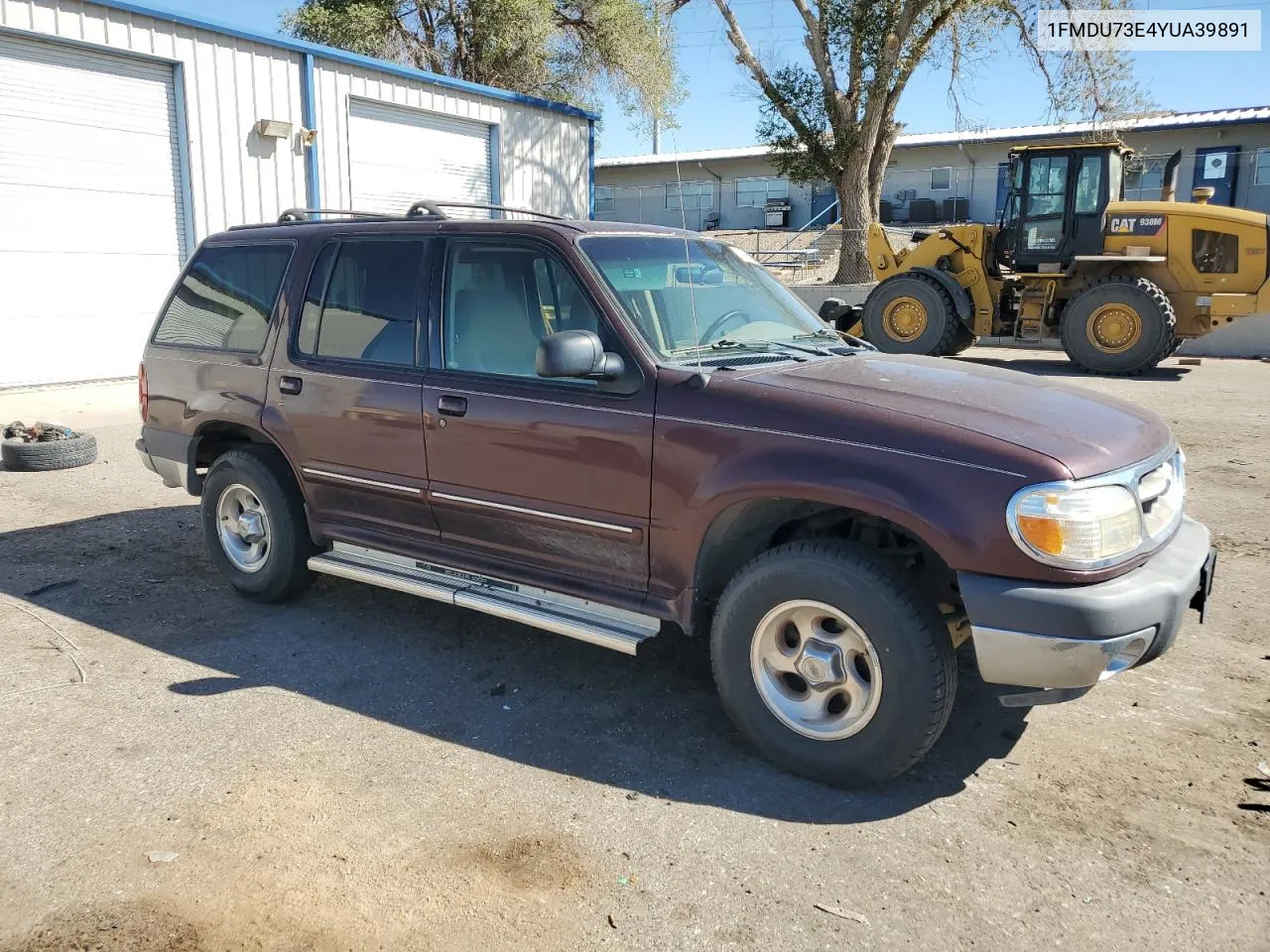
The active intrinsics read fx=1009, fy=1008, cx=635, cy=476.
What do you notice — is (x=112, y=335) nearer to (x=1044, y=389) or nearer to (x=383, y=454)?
(x=383, y=454)

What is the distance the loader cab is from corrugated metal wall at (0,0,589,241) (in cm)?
937

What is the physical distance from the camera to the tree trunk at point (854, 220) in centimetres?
2211

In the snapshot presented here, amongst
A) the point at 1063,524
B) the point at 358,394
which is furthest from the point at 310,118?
the point at 1063,524

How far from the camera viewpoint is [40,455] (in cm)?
838

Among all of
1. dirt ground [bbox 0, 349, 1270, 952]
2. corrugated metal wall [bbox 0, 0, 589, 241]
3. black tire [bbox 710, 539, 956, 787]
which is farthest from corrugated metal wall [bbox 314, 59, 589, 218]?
black tire [bbox 710, 539, 956, 787]

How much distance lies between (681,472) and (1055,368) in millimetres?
13886

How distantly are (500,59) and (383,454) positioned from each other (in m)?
23.4

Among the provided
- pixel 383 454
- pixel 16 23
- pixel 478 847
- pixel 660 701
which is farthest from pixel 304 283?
pixel 16 23

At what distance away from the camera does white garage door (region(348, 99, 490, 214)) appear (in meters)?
16.1

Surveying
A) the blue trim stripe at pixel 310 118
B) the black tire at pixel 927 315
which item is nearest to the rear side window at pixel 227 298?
the blue trim stripe at pixel 310 118

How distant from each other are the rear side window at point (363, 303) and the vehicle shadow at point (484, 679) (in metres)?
1.37

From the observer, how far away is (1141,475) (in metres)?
3.40

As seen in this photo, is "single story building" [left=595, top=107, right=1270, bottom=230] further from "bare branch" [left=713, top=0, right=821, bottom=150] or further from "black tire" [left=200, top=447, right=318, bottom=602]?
"black tire" [left=200, top=447, right=318, bottom=602]

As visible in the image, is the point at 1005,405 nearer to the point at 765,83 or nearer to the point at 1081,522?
the point at 1081,522
